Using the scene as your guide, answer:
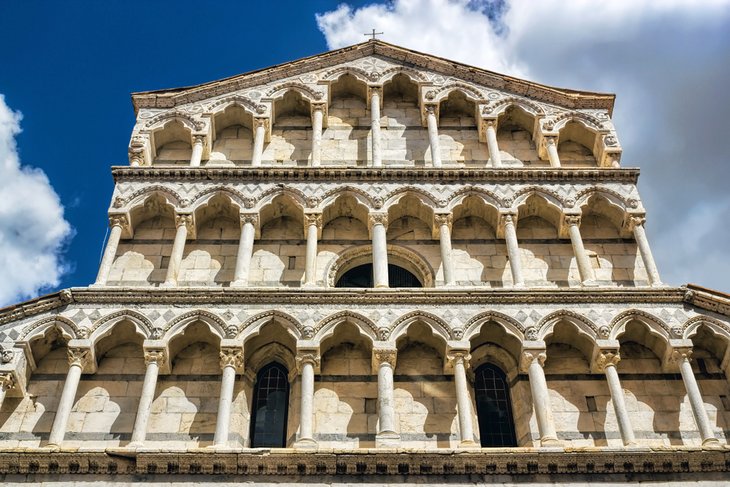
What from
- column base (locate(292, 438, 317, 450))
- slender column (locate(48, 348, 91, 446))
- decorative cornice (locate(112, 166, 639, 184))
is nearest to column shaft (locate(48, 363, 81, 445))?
slender column (locate(48, 348, 91, 446))

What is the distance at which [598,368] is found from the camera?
1152 centimetres

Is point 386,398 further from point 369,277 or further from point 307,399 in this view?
point 369,277

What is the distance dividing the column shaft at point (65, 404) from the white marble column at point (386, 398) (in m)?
3.69

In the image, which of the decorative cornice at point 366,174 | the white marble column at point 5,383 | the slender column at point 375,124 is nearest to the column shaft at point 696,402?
the decorative cornice at point 366,174

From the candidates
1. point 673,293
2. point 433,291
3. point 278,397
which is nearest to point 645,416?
point 673,293

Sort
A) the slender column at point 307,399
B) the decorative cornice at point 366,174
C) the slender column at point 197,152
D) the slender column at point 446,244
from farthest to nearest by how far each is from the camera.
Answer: the slender column at point 197,152, the decorative cornice at point 366,174, the slender column at point 446,244, the slender column at point 307,399

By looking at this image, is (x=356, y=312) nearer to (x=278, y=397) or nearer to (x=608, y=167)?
(x=278, y=397)

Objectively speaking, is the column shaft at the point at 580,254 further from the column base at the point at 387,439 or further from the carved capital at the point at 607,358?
the column base at the point at 387,439

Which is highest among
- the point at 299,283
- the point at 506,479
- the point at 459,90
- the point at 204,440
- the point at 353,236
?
the point at 459,90

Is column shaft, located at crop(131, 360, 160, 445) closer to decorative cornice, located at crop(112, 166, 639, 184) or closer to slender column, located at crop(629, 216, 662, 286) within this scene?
decorative cornice, located at crop(112, 166, 639, 184)

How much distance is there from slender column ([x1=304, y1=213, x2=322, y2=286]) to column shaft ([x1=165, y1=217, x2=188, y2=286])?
5.81ft

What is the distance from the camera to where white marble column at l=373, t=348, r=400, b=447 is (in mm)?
10586

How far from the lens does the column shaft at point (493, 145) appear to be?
14322 mm

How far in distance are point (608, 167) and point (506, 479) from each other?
5922mm
